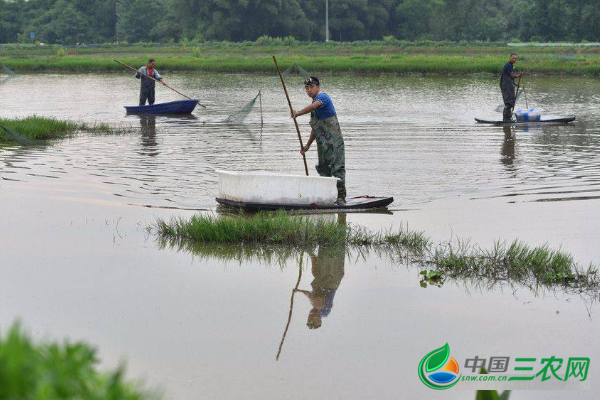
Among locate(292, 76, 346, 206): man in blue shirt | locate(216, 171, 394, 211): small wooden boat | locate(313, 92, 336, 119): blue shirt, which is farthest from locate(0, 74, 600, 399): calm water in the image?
locate(313, 92, 336, 119): blue shirt

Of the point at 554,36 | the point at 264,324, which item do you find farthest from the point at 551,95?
the point at 554,36

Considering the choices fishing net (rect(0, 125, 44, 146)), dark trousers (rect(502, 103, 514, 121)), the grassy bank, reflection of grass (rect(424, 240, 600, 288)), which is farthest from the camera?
dark trousers (rect(502, 103, 514, 121))

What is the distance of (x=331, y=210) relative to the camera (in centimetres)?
1033

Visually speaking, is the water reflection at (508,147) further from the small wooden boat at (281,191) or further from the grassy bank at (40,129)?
the grassy bank at (40,129)

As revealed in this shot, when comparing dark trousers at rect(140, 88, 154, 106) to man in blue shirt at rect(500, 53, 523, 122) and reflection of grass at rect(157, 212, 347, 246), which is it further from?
reflection of grass at rect(157, 212, 347, 246)

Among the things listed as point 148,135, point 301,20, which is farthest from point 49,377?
point 301,20

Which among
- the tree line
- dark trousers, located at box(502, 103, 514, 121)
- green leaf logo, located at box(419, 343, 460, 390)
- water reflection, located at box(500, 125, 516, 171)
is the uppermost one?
the tree line

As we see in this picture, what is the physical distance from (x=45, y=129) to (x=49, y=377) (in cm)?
1632

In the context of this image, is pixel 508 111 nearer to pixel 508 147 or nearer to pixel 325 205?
pixel 508 147

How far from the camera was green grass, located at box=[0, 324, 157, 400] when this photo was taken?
196 centimetres

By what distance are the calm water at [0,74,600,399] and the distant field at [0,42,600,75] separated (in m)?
23.3

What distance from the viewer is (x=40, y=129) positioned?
685 inches

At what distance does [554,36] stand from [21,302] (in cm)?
6557

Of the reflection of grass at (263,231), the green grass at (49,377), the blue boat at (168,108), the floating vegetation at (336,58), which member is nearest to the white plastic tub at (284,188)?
the reflection of grass at (263,231)
